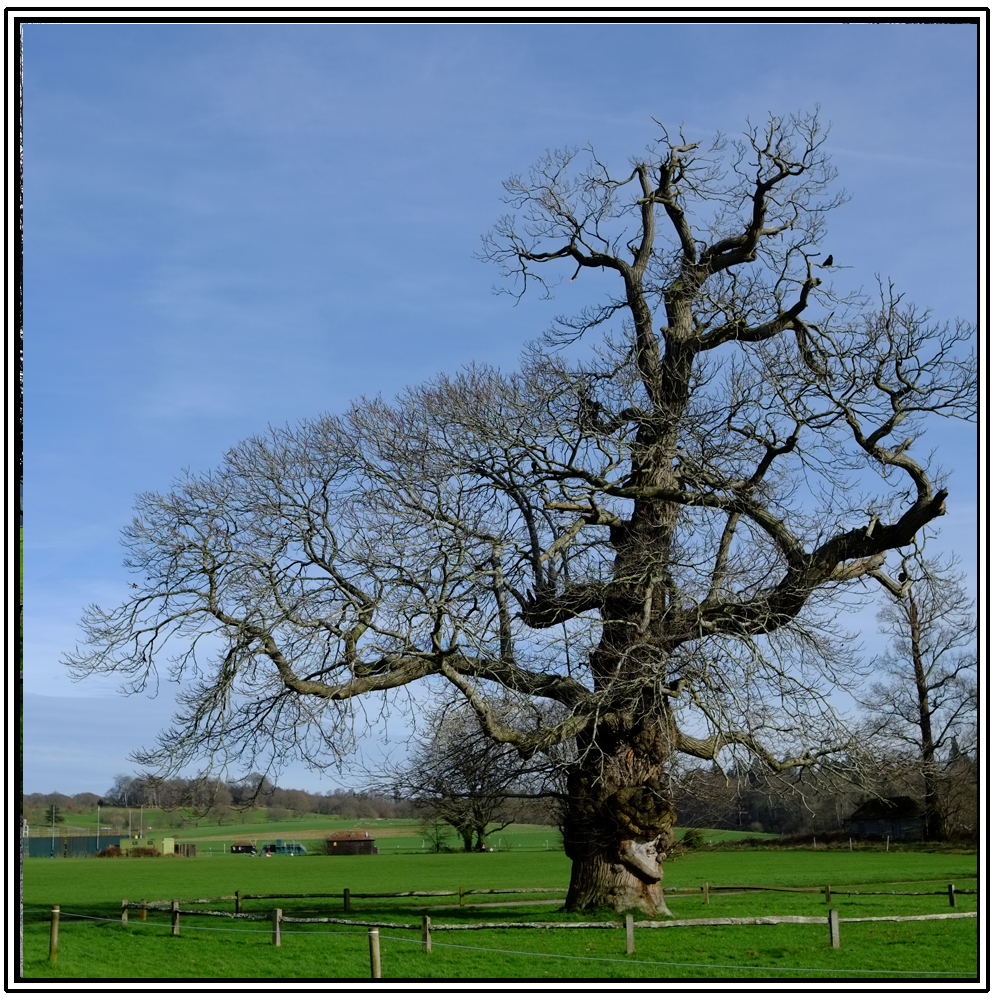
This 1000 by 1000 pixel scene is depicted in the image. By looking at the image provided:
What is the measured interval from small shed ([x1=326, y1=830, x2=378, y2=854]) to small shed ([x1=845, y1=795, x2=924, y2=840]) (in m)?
39.6

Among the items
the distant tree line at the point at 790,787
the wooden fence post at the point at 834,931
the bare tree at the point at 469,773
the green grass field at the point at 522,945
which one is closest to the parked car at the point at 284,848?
the green grass field at the point at 522,945

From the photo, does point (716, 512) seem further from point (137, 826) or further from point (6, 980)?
point (137, 826)

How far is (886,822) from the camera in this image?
60500 millimetres

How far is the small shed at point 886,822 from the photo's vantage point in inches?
2184

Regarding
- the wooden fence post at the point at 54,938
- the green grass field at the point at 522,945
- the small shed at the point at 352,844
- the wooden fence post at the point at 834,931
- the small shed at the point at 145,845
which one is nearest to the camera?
the green grass field at the point at 522,945

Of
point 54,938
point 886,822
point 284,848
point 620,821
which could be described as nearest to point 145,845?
point 284,848

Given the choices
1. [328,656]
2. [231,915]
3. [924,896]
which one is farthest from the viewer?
[924,896]

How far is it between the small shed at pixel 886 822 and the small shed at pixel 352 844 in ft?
130

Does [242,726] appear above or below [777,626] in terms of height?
below

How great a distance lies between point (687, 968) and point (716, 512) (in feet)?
28.0

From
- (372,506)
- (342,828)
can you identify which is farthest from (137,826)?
(372,506)

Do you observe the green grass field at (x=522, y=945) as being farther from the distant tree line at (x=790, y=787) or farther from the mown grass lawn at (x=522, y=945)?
the distant tree line at (x=790, y=787)
